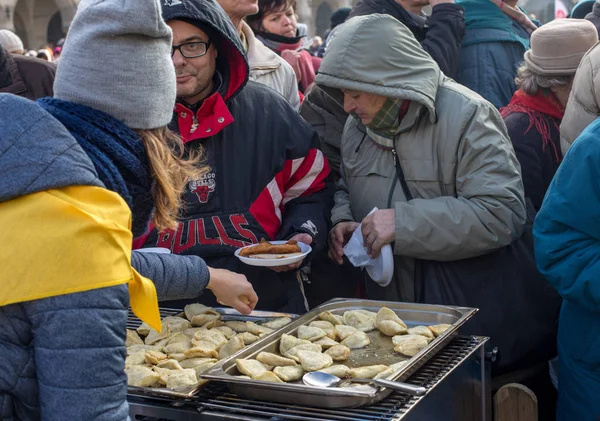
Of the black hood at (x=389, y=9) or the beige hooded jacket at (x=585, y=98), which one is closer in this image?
the beige hooded jacket at (x=585, y=98)

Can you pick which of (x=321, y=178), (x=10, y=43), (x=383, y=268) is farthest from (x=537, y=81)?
(x=10, y=43)

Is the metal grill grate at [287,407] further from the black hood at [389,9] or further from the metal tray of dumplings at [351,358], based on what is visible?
the black hood at [389,9]

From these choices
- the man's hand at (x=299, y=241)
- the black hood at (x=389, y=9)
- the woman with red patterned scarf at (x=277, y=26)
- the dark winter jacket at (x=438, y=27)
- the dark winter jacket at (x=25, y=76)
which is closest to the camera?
the man's hand at (x=299, y=241)

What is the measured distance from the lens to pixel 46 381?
1.33 metres

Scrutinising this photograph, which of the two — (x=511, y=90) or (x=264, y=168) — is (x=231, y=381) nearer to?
(x=264, y=168)

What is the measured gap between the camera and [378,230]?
2.83 meters

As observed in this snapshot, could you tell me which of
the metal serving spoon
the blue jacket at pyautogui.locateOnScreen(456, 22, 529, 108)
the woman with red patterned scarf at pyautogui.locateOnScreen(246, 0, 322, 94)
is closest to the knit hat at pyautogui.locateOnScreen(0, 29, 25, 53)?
the woman with red patterned scarf at pyautogui.locateOnScreen(246, 0, 322, 94)

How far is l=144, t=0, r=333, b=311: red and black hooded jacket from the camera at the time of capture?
112 inches

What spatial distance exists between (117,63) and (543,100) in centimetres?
226

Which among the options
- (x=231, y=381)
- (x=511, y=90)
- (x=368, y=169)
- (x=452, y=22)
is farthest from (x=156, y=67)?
(x=511, y=90)

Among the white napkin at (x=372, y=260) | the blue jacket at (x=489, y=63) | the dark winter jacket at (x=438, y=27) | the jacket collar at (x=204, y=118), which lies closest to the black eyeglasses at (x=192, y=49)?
the jacket collar at (x=204, y=118)

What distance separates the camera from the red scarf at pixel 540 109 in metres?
3.29

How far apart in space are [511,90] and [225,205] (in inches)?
69.1

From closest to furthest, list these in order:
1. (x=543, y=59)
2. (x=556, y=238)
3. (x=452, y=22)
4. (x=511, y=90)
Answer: (x=556, y=238)
(x=543, y=59)
(x=452, y=22)
(x=511, y=90)
